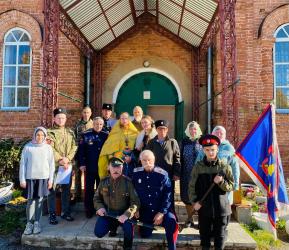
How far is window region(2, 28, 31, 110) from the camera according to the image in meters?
9.56

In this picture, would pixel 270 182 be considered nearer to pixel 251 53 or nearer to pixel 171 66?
pixel 251 53

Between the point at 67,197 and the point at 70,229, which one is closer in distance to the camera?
the point at 70,229

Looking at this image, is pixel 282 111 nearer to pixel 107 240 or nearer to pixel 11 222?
pixel 107 240

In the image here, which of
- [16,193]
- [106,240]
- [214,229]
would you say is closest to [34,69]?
[16,193]

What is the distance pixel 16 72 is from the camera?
9.62 m

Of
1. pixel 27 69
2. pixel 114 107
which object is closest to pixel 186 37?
pixel 114 107

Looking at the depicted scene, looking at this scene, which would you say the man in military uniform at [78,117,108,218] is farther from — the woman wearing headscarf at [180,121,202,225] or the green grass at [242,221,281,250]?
the green grass at [242,221,281,250]

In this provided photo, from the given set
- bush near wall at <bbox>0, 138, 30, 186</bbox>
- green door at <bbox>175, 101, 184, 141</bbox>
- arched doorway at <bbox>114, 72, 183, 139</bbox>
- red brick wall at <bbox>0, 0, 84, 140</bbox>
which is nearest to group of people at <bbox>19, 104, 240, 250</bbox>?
bush near wall at <bbox>0, 138, 30, 186</bbox>

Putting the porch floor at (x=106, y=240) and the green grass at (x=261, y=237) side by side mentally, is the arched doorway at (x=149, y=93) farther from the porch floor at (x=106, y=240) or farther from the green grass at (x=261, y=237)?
the porch floor at (x=106, y=240)

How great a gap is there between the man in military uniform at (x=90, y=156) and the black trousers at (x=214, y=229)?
207 centimetres

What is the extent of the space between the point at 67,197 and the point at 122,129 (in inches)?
57.2

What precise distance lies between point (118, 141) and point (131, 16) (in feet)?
19.2

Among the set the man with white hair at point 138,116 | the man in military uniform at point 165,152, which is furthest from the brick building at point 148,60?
the man in military uniform at point 165,152

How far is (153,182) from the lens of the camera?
14.5ft
